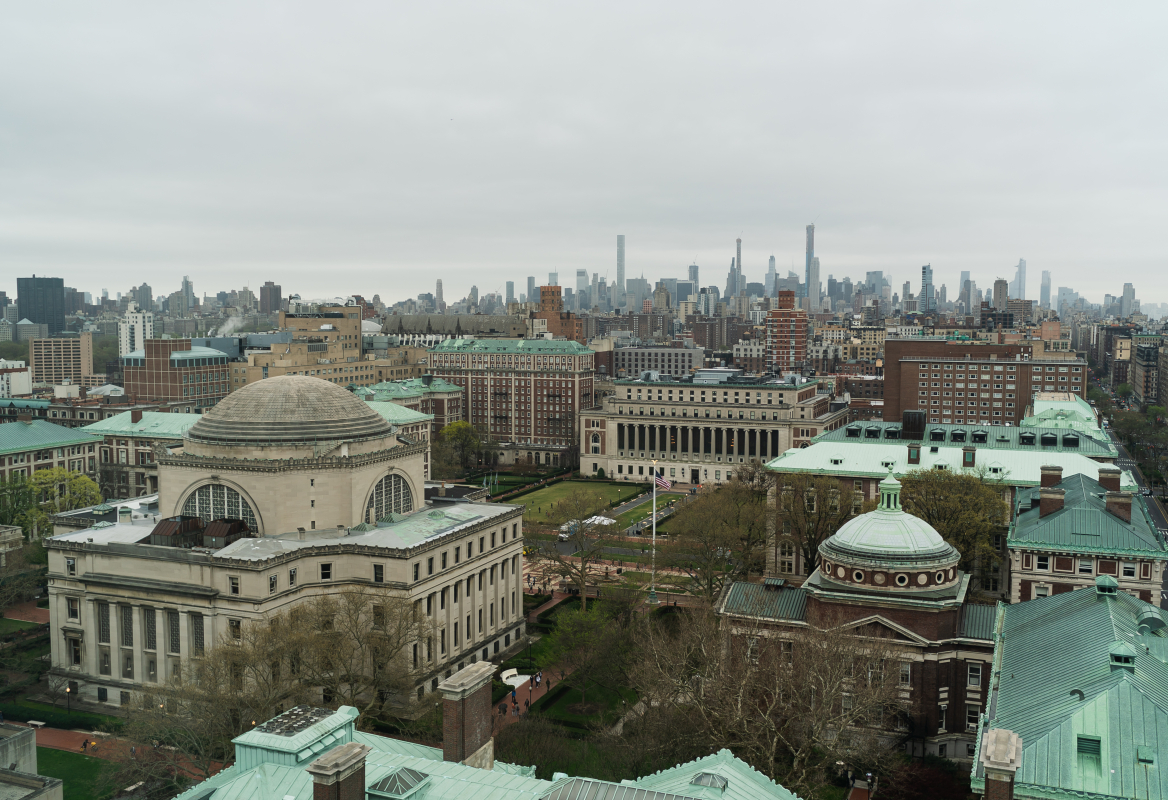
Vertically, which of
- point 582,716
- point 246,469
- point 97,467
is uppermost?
point 246,469

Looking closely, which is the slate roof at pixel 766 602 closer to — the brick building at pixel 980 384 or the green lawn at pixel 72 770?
the green lawn at pixel 72 770

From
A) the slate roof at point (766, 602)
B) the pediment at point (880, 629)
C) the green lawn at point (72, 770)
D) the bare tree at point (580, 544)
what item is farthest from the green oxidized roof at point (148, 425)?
the pediment at point (880, 629)

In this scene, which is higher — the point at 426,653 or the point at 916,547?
the point at 916,547

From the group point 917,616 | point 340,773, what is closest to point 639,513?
point 917,616

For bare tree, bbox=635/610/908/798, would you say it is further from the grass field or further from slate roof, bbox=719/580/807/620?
the grass field

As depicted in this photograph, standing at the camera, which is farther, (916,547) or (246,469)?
(246,469)

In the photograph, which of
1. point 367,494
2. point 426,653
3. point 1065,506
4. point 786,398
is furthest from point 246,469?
point 786,398

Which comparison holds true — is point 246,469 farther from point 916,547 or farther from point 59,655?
point 916,547
